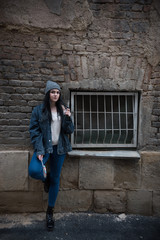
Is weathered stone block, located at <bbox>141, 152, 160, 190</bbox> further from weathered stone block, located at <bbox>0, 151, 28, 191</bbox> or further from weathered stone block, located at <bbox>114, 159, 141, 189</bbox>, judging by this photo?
weathered stone block, located at <bbox>0, 151, 28, 191</bbox>

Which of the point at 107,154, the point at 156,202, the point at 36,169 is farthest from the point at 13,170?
the point at 156,202

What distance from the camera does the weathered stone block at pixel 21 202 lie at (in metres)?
3.28

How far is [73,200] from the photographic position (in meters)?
3.37

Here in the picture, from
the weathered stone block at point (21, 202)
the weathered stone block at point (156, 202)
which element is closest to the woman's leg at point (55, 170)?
the weathered stone block at point (21, 202)

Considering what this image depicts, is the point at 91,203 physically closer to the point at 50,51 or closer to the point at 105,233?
the point at 105,233

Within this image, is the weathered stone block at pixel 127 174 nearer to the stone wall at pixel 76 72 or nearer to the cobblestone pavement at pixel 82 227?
the stone wall at pixel 76 72

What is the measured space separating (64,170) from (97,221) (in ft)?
3.11

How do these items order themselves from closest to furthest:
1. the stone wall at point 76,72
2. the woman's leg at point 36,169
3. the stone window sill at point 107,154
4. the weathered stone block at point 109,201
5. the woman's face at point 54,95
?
the woman's leg at point 36,169 < the woman's face at point 54,95 < the stone wall at point 76,72 < the stone window sill at point 107,154 < the weathered stone block at point 109,201

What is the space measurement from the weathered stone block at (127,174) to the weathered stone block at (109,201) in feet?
0.55

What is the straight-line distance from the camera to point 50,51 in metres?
3.16

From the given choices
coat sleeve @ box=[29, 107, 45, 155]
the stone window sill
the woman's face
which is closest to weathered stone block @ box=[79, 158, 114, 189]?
the stone window sill

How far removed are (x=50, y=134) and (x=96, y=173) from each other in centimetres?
112

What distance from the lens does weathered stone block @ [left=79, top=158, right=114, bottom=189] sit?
3.33m

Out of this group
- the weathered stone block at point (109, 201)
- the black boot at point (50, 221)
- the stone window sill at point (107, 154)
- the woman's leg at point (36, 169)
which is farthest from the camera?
the weathered stone block at point (109, 201)
